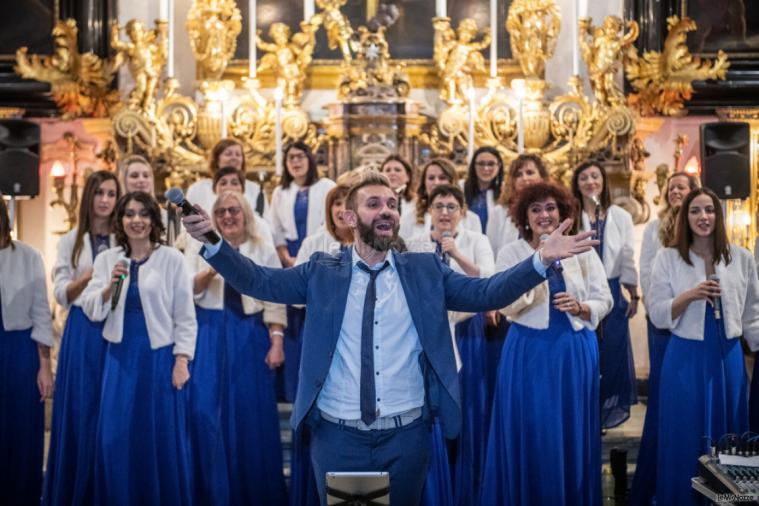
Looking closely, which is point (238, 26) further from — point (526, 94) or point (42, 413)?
point (42, 413)

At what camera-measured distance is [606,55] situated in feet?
27.2

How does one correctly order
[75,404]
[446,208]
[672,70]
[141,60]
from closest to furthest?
[75,404], [446,208], [141,60], [672,70]

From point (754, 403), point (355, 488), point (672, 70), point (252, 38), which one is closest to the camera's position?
point (355, 488)

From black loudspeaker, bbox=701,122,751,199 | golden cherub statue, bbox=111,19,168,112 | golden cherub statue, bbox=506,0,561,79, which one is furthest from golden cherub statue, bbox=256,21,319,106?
black loudspeaker, bbox=701,122,751,199

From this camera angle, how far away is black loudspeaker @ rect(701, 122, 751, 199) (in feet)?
25.5

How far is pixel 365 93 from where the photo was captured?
27.3 feet

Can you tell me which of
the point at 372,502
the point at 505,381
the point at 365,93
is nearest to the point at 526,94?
the point at 365,93

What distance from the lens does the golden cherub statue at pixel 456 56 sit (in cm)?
870

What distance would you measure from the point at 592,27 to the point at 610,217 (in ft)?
7.47

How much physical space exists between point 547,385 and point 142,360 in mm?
1829

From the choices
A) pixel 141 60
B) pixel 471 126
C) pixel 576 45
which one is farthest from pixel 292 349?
pixel 576 45

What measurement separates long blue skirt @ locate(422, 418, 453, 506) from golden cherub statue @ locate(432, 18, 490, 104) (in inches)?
149

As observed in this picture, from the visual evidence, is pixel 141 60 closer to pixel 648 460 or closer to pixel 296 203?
pixel 296 203

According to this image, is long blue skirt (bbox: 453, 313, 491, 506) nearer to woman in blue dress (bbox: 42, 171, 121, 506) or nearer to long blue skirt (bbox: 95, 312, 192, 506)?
long blue skirt (bbox: 95, 312, 192, 506)
